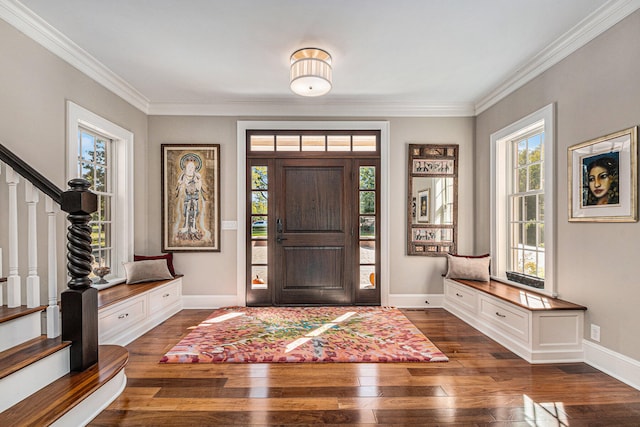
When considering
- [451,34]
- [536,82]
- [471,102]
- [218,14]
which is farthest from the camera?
[471,102]

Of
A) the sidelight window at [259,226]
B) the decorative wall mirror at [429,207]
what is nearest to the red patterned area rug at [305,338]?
the sidelight window at [259,226]

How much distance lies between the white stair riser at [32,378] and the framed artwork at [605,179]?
3.74 meters

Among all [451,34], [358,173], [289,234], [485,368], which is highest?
[451,34]

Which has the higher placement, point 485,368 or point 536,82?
point 536,82

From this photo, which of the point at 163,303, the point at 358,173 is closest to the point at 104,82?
the point at 163,303

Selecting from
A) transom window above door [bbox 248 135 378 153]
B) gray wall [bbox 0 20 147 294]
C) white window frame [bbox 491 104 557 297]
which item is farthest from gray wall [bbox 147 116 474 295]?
gray wall [bbox 0 20 147 294]

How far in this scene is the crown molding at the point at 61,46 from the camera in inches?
91.5

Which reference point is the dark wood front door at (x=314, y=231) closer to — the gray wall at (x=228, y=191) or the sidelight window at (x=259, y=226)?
the sidelight window at (x=259, y=226)

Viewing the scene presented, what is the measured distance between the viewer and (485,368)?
8.34 feet

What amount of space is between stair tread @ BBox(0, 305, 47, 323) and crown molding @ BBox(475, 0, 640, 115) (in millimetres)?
4308

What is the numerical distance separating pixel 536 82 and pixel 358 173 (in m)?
2.12

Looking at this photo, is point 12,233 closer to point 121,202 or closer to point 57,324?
point 57,324

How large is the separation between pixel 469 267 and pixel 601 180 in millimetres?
1778

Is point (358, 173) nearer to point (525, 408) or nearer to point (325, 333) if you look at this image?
point (325, 333)
